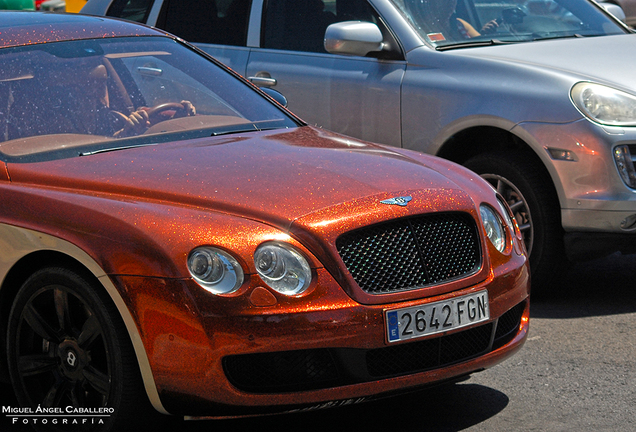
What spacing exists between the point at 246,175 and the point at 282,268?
0.53m

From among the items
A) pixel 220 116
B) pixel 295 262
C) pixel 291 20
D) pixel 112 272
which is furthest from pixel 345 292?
pixel 291 20

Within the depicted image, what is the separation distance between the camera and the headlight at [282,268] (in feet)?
10.7

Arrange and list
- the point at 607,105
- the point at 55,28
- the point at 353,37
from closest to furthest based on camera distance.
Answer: the point at 55,28 → the point at 607,105 → the point at 353,37

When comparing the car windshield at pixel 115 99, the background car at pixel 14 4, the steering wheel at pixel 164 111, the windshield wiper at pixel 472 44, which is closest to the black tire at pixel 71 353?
the car windshield at pixel 115 99

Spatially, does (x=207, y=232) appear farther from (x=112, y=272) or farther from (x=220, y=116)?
(x=220, y=116)

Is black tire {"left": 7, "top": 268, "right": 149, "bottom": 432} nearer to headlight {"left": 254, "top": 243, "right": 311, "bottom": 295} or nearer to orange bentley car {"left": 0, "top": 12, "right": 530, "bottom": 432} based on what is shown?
orange bentley car {"left": 0, "top": 12, "right": 530, "bottom": 432}

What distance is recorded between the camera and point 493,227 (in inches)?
153

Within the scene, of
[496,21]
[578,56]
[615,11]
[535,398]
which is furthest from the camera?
[615,11]

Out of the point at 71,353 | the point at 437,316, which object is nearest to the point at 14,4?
the point at 71,353

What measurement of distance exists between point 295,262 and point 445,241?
63 cm

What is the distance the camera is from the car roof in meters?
4.46

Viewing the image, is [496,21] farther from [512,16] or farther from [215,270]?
[215,270]

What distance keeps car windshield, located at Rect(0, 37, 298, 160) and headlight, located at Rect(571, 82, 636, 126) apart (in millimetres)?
1563

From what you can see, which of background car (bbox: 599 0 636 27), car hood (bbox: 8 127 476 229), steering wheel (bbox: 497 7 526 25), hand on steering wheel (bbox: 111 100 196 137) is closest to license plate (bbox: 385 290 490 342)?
car hood (bbox: 8 127 476 229)
